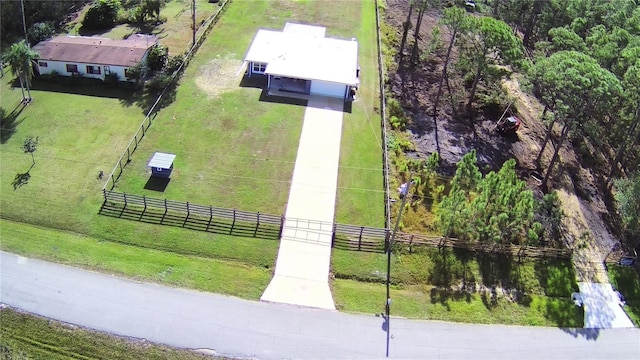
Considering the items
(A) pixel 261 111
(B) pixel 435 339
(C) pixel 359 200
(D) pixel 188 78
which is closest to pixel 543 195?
(C) pixel 359 200

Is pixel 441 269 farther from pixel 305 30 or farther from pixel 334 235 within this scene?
pixel 305 30

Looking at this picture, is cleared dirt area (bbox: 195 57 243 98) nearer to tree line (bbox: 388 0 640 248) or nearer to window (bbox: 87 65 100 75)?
window (bbox: 87 65 100 75)

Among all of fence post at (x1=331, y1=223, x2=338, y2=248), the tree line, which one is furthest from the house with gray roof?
the tree line

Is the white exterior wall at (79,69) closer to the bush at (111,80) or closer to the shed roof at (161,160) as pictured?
the bush at (111,80)

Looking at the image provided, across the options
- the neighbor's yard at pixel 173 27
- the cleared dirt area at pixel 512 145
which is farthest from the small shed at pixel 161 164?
the cleared dirt area at pixel 512 145

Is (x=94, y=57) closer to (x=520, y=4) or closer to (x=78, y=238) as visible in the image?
(x=78, y=238)
